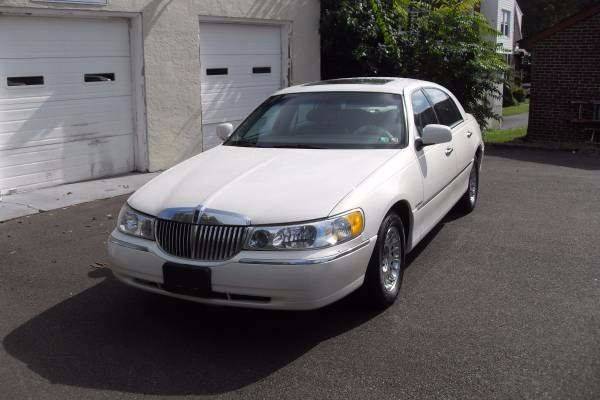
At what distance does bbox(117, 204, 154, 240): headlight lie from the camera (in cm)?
452

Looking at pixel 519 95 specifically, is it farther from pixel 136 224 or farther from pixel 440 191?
pixel 136 224

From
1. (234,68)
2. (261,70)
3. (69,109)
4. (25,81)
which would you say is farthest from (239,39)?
(25,81)

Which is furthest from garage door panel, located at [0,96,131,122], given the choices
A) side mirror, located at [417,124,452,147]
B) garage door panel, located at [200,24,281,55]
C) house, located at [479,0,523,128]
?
house, located at [479,0,523,128]

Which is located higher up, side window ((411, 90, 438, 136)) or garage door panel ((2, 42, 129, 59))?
garage door panel ((2, 42, 129, 59))

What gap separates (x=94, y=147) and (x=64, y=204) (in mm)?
1677

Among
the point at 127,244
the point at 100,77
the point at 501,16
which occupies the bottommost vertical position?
the point at 127,244

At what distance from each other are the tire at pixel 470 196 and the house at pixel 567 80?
7855 millimetres

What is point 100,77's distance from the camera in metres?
9.89

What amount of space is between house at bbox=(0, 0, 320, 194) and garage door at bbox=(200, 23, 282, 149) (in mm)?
18

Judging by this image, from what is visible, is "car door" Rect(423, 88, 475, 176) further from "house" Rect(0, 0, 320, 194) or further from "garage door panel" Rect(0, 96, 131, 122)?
"garage door panel" Rect(0, 96, 131, 122)

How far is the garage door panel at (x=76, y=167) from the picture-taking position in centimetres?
899

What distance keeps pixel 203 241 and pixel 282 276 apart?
1.83 ft

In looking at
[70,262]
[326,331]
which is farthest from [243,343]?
[70,262]

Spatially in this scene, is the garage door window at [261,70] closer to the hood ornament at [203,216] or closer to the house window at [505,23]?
the hood ornament at [203,216]
